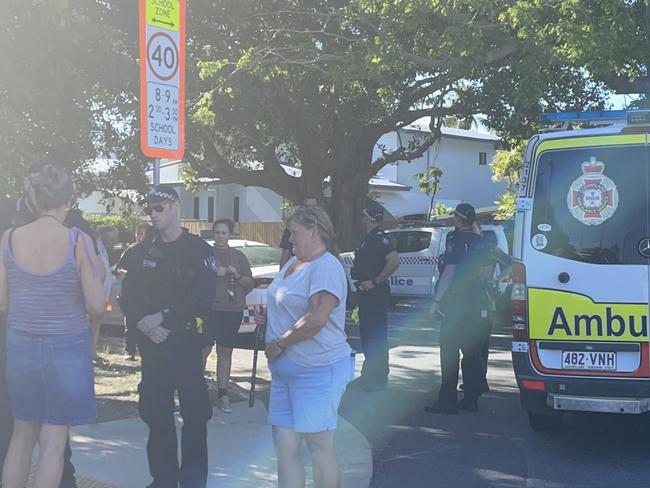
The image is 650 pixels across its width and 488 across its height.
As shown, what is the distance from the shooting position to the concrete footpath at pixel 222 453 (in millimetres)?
5918

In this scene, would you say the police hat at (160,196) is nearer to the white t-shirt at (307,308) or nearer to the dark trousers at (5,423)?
the white t-shirt at (307,308)

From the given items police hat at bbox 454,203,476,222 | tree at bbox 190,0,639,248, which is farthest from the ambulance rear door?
tree at bbox 190,0,639,248

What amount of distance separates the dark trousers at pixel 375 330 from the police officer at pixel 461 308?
0.80 m

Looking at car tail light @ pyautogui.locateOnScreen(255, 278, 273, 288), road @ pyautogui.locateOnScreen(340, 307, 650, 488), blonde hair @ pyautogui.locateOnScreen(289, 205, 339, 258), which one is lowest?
road @ pyautogui.locateOnScreen(340, 307, 650, 488)

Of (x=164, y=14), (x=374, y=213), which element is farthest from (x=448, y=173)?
(x=164, y=14)

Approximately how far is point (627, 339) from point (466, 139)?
130 ft

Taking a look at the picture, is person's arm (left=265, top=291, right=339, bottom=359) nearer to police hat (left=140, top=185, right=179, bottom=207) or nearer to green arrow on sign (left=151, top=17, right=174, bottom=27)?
police hat (left=140, top=185, right=179, bottom=207)

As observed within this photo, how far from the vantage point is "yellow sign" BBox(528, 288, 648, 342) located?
20.9ft

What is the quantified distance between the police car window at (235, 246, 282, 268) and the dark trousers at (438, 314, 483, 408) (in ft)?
15.5

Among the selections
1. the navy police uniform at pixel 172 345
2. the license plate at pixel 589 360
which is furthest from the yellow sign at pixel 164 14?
the license plate at pixel 589 360

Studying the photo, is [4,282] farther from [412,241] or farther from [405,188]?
[405,188]

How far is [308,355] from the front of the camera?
4719 mm

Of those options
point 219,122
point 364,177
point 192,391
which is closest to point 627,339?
point 192,391

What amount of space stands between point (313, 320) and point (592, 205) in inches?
115
